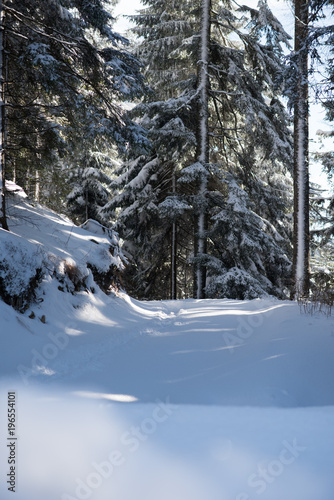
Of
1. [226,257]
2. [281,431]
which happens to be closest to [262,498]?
[281,431]

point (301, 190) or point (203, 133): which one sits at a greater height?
point (203, 133)

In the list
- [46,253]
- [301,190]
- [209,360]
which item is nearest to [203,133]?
[301,190]

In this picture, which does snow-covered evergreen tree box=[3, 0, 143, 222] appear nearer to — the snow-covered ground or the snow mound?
the snow mound

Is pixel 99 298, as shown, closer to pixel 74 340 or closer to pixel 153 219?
pixel 74 340

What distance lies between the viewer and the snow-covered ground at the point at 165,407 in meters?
2.02

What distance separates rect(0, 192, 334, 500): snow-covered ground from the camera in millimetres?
2016

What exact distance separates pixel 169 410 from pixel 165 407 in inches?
3.0

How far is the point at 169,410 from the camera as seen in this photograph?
2.93 m

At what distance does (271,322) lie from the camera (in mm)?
6117

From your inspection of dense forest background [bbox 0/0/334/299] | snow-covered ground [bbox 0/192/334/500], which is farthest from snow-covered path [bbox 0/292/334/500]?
dense forest background [bbox 0/0/334/299]

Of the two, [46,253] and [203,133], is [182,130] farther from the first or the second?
[46,253]

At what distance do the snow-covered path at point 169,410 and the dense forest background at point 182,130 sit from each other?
364cm

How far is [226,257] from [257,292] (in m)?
2.13

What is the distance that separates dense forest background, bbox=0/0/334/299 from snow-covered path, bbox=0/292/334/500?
12.0ft
